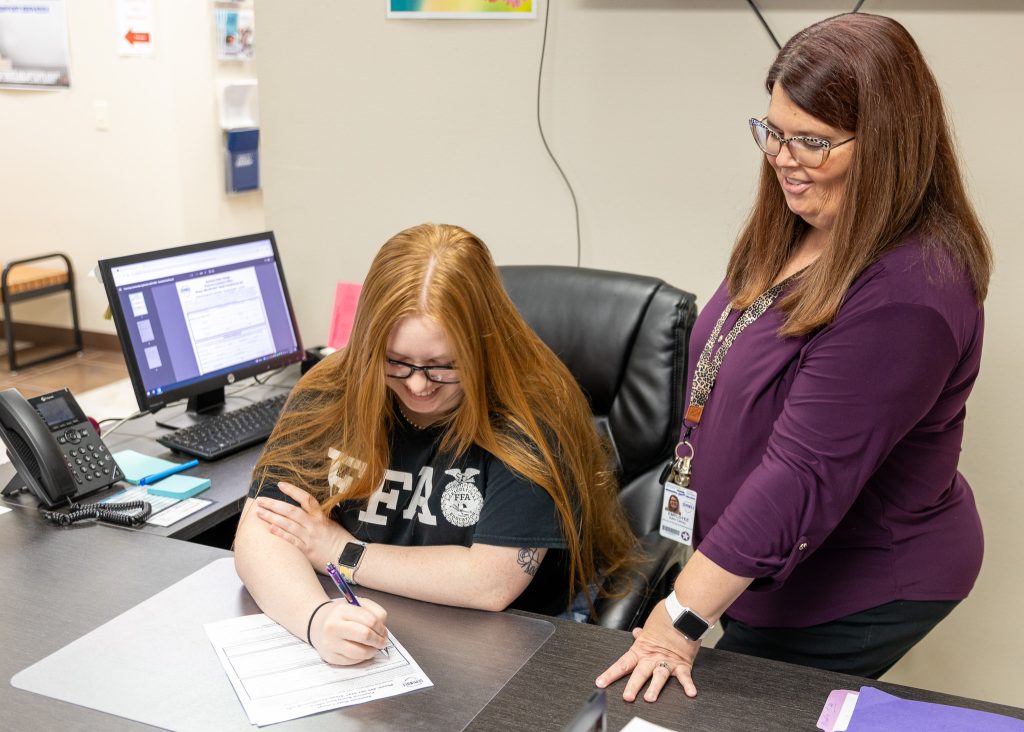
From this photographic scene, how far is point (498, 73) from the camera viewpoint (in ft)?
7.50

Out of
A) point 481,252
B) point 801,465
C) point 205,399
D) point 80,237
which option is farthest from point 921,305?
point 80,237

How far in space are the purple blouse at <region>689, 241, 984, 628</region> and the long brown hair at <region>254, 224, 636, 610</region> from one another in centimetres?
19

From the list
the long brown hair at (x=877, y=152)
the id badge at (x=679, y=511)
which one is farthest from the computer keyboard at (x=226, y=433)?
the long brown hair at (x=877, y=152)

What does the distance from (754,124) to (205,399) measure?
1.42m

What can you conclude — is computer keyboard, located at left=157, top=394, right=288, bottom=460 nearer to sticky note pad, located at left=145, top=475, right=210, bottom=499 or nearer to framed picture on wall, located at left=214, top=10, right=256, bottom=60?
sticky note pad, located at left=145, top=475, right=210, bottom=499

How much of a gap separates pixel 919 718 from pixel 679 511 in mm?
495

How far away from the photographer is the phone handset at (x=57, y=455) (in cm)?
165

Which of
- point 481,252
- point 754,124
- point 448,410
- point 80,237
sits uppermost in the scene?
point 754,124

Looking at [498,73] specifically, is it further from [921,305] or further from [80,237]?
[80,237]

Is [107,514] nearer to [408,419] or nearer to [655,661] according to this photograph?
[408,419]

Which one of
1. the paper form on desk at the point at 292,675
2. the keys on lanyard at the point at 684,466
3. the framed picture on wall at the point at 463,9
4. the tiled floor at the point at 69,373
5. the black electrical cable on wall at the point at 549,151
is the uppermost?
the framed picture on wall at the point at 463,9

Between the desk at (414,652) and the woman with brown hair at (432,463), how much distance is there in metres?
0.12

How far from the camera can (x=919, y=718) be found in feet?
3.53

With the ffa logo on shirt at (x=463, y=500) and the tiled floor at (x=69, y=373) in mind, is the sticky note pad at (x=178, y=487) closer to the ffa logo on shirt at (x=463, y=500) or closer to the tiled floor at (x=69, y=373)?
the ffa logo on shirt at (x=463, y=500)
